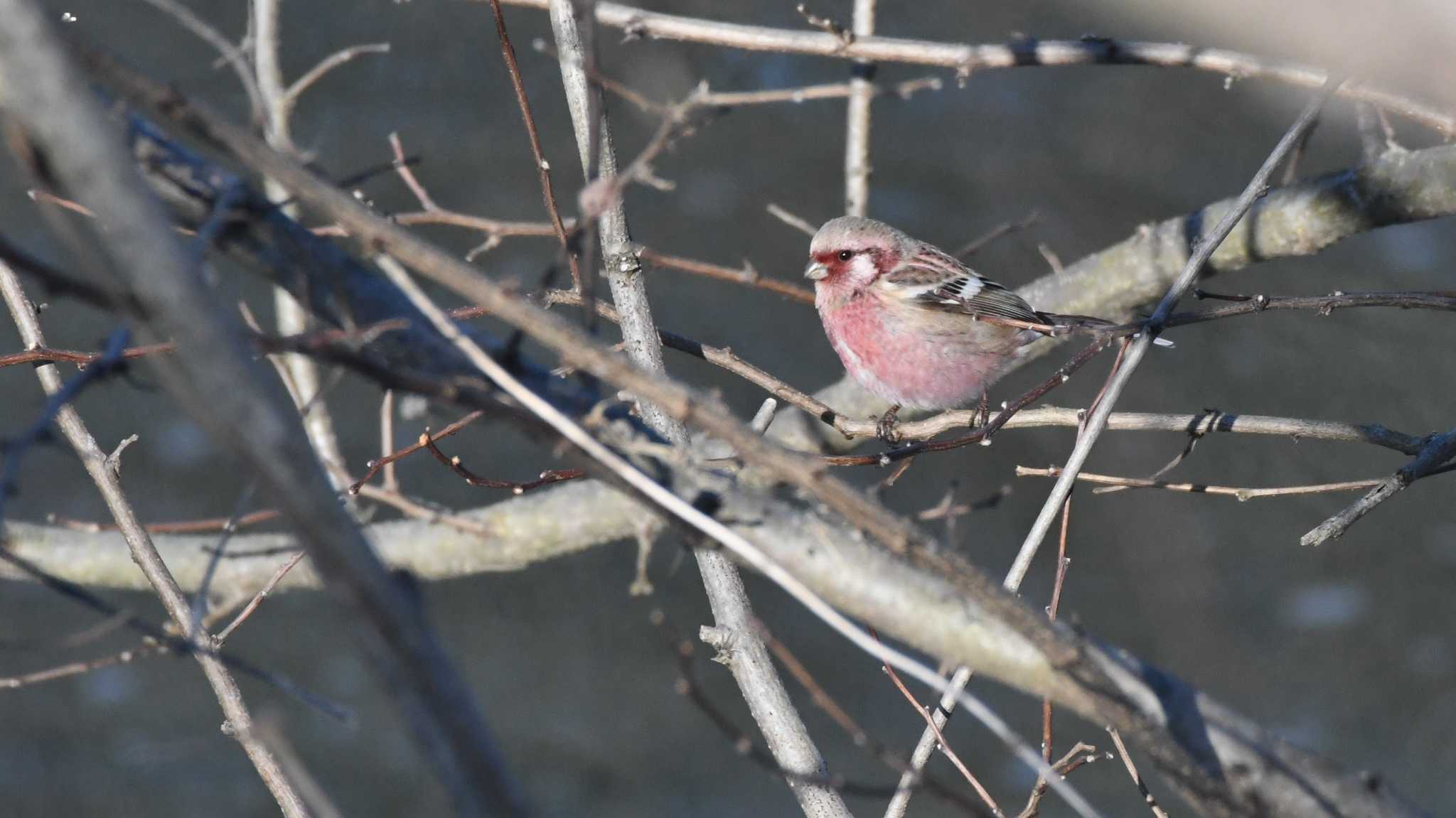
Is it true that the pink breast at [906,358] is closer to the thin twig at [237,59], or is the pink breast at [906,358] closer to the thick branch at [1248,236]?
the thick branch at [1248,236]

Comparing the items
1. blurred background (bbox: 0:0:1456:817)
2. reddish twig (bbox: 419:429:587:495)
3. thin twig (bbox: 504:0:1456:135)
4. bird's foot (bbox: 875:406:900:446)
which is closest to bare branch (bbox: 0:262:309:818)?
reddish twig (bbox: 419:429:587:495)

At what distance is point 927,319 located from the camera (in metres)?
4.54

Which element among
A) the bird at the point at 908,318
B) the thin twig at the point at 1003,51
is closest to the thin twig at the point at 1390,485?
the thin twig at the point at 1003,51

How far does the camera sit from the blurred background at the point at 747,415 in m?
6.88

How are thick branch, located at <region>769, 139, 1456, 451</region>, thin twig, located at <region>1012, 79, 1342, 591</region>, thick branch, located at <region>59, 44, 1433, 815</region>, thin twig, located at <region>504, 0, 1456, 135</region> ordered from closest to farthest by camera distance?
thick branch, located at <region>59, 44, 1433, 815</region>, thin twig, located at <region>1012, 79, 1342, 591</region>, thin twig, located at <region>504, 0, 1456, 135</region>, thick branch, located at <region>769, 139, 1456, 451</region>

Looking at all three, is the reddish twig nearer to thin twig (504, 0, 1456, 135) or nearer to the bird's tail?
thin twig (504, 0, 1456, 135)

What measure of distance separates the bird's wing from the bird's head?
57mm

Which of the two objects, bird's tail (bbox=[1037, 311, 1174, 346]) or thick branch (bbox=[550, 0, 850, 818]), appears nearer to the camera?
thick branch (bbox=[550, 0, 850, 818])

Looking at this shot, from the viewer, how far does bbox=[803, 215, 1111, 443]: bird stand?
4.32 meters

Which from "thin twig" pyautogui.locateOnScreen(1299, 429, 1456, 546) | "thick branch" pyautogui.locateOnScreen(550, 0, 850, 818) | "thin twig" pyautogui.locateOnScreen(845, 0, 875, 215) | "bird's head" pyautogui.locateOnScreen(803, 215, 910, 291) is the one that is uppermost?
"thin twig" pyautogui.locateOnScreen(845, 0, 875, 215)

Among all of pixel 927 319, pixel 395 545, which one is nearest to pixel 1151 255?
pixel 927 319

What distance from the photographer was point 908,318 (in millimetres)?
4535

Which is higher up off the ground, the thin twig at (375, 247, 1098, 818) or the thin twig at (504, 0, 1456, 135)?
the thin twig at (504, 0, 1456, 135)

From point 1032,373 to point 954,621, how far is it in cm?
575
